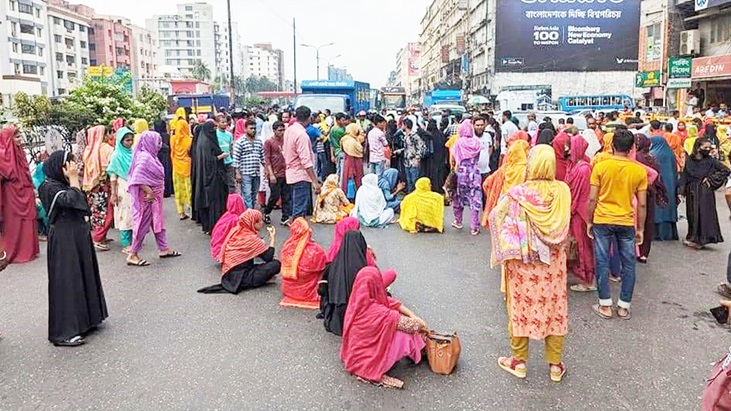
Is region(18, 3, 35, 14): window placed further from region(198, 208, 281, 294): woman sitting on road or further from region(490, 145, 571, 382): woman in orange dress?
region(490, 145, 571, 382): woman in orange dress

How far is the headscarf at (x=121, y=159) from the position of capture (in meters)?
7.41

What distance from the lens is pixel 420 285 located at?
21.0ft

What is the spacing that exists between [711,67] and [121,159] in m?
26.2

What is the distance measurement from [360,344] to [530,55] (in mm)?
46603

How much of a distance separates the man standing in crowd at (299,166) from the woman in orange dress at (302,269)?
283cm

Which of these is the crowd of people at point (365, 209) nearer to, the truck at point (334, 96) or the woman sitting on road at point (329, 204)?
the woman sitting on road at point (329, 204)

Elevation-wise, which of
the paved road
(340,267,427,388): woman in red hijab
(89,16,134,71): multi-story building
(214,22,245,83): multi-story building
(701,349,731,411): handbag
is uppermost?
(214,22,245,83): multi-story building

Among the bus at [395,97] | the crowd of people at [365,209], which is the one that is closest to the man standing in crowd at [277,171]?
the crowd of people at [365,209]

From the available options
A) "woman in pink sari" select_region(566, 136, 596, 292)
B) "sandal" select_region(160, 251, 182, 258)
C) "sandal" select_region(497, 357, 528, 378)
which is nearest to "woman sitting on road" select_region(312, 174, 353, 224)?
"sandal" select_region(160, 251, 182, 258)

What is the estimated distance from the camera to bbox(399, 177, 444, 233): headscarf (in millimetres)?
9039

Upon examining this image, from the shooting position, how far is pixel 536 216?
3.95m

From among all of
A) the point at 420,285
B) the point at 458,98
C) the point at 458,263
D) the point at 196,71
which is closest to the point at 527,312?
the point at 420,285

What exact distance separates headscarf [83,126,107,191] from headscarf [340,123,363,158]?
411 centimetres

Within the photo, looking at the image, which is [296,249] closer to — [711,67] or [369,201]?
[369,201]
